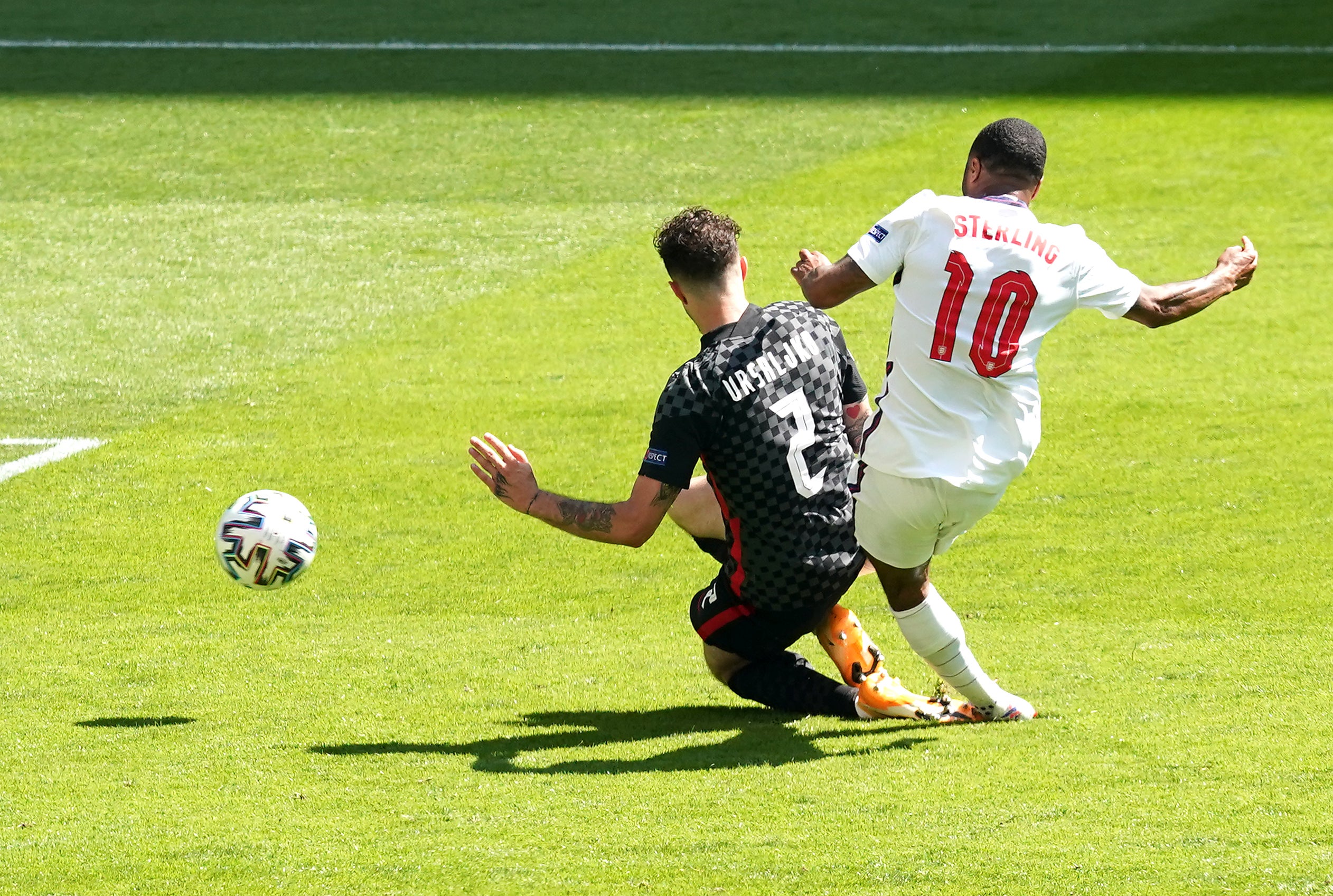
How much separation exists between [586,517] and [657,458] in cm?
29

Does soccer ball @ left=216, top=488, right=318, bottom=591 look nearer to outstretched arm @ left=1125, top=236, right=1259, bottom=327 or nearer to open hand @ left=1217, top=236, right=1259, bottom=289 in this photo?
outstretched arm @ left=1125, top=236, right=1259, bottom=327

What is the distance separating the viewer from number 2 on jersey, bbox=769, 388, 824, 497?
5.49m

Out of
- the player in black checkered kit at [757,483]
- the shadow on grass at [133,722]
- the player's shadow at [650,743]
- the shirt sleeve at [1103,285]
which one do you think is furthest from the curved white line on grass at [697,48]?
the shadow on grass at [133,722]

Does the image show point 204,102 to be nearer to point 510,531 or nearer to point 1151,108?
point 1151,108

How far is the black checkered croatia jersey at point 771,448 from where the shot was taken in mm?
5387

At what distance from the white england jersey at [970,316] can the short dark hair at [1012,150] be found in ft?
0.32

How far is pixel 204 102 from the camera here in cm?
1720

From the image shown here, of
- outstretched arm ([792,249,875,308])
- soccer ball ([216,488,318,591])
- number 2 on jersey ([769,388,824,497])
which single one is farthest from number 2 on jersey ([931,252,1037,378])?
soccer ball ([216,488,318,591])

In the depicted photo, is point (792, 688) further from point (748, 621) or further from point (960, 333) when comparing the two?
point (960, 333)

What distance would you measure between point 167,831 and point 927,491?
2365mm

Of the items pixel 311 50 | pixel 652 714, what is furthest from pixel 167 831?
pixel 311 50

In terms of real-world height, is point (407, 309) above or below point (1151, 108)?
below

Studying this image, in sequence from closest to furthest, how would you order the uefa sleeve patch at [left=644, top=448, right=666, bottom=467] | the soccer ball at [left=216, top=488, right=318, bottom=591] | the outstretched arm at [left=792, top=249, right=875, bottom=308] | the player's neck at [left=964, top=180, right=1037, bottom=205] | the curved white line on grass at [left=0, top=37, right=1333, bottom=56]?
the outstretched arm at [left=792, top=249, right=875, bottom=308], the uefa sleeve patch at [left=644, top=448, right=666, bottom=467], the player's neck at [left=964, top=180, right=1037, bottom=205], the soccer ball at [left=216, top=488, right=318, bottom=591], the curved white line on grass at [left=0, top=37, right=1333, bottom=56]

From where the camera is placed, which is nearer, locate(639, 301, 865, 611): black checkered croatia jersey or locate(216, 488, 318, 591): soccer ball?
locate(639, 301, 865, 611): black checkered croatia jersey
